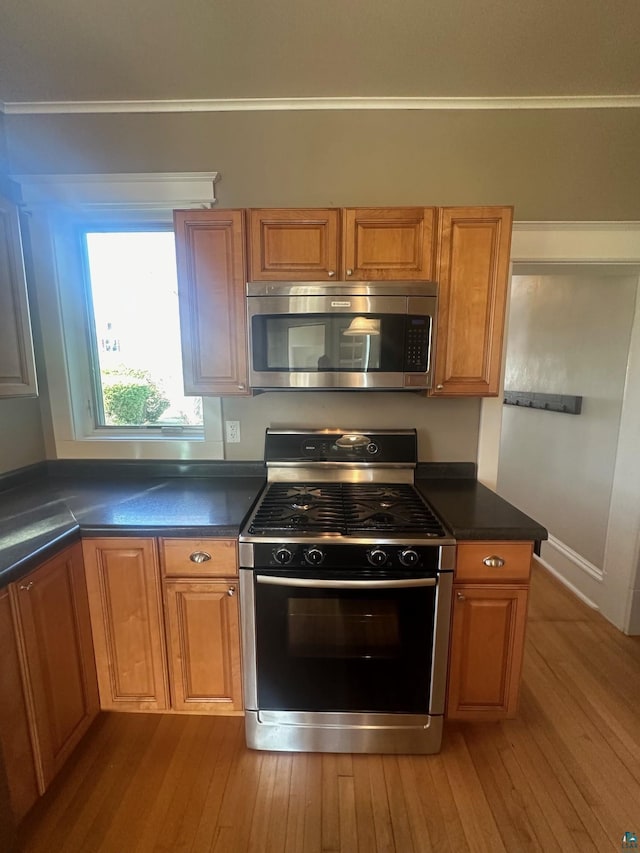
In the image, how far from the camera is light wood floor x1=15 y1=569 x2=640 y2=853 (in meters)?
1.33

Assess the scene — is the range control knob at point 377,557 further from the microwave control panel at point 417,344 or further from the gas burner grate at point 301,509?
the microwave control panel at point 417,344

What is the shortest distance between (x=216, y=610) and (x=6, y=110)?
251cm

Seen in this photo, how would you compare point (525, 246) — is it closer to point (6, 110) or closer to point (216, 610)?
point (216, 610)

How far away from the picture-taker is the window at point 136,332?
2.14 meters

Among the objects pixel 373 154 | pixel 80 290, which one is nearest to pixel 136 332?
pixel 80 290

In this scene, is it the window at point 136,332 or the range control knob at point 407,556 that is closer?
the range control knob at point 407,556

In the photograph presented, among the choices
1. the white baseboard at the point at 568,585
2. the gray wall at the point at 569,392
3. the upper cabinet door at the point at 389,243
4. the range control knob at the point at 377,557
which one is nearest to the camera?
the range control knob at the point at 377,557

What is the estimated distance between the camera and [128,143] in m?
1.95

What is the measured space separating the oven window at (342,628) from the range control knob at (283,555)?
17cm

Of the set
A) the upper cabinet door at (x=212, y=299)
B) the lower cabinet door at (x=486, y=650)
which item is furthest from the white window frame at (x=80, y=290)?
the lower cabinet door at (x=486, y=650)

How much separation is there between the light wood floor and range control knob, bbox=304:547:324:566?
2.78 ft

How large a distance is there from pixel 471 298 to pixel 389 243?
427 millimetres

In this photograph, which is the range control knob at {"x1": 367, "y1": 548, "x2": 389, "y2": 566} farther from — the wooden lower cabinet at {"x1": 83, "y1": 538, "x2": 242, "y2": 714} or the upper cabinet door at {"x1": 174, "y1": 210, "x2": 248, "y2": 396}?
the upper cabinet door at {"x1": 174, "y1": 210, "x2": 248, "y2": 396}

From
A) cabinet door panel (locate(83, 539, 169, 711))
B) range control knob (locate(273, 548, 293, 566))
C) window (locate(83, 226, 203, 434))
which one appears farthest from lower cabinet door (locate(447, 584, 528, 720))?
window (locate(83, 226, 203, 434))
